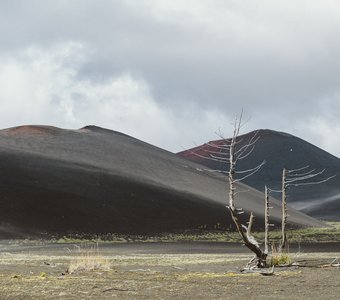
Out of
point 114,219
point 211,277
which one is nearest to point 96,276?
point 211,277

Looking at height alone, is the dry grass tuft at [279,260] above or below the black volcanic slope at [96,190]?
below

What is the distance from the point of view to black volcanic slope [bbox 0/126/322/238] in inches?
3693

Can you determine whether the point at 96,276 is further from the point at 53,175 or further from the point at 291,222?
the point at 291,222

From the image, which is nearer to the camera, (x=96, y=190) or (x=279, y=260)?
(x=279, y=260)

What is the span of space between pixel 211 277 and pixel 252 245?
4.57 meters

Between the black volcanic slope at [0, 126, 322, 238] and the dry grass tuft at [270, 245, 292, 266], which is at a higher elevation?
the black volcanic slope at [0, 126, 322, 238]

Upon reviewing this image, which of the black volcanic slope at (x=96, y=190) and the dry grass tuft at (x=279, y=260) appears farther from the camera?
the black volcanic slope at (x=96, y=190)

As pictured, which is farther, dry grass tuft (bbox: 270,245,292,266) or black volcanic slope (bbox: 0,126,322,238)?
black volcanic slope (bbox: 0,126,322,238)

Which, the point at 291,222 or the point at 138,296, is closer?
the point at 138,296

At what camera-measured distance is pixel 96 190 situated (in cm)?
10531

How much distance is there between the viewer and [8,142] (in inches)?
4749

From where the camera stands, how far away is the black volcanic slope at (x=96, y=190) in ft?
308

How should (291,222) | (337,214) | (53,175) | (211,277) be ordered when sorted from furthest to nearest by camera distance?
(337,214)
(291,222)
(53,175)
(211,277)

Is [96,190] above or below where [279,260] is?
above
